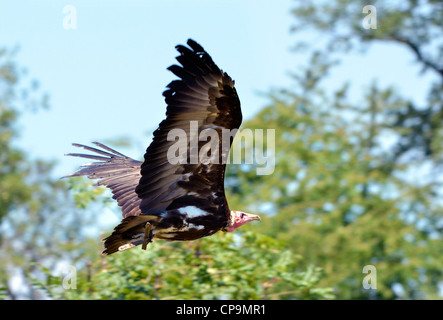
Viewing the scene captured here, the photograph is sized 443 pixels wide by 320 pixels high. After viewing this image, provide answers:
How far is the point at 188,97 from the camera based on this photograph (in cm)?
525

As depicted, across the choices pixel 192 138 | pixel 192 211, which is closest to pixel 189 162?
pixel 192 138

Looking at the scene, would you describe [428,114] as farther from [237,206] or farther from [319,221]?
[237,206]

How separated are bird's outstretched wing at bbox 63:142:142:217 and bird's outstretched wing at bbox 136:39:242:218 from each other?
0.77 m

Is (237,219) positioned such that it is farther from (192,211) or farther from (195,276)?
(195,276)

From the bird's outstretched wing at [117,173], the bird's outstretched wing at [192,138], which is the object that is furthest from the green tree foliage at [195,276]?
Result: the bird's outstretched wing at [192,138]

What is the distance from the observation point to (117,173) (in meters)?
6.78

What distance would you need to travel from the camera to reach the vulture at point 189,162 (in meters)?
5.23

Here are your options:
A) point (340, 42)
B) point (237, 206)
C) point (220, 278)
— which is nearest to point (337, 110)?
point (340, 42)

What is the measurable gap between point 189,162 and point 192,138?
0.83 ft

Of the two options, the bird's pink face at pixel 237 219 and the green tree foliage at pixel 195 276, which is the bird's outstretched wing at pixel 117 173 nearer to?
the green tree foliage at pixel 195 276

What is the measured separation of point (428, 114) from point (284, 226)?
753 cm

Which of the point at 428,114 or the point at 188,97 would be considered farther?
the point at 428,114

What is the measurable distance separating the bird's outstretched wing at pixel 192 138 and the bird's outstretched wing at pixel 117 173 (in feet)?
2.52
